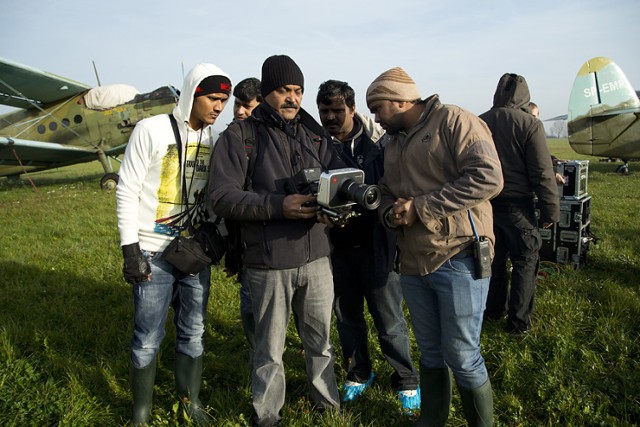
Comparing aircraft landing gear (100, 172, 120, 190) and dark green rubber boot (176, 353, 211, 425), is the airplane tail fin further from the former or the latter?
dark green rubber boot (176, 353, 211, 425)

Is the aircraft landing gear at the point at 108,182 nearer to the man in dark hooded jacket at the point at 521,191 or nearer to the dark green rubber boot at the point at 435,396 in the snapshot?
the man in dark hooded jacket at the point at 521,191

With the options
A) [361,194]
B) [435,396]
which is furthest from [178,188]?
[435,396]

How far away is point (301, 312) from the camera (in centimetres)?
237

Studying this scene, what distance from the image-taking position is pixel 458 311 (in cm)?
199

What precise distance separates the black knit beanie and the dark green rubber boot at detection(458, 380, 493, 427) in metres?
1.88

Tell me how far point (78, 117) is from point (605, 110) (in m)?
18.8

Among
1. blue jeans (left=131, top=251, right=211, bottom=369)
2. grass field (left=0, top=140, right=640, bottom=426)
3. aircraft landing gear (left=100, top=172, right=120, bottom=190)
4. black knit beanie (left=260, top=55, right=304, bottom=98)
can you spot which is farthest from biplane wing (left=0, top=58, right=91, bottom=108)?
black knit beanie (left=260, top=55, right=304, bottom=98)

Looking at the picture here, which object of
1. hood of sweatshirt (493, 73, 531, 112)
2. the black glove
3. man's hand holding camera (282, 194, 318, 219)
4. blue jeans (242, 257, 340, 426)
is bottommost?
blue jeans (242, 257, 340, 426)

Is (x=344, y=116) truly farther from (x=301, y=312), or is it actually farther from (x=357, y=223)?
(x=301, y=312)

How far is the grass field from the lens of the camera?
2.55 meters

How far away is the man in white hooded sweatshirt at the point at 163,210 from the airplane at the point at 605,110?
15.8 metres

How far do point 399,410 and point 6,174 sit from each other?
58.6 feet

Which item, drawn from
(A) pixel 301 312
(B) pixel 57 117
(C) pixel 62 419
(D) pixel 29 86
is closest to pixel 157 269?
(A) pixel 301 312

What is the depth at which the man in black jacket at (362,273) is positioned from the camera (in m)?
2.72
